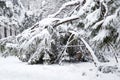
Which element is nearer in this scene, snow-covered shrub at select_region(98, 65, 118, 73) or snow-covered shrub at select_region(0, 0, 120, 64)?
snow-covered shrub at select_region(98, 65, 118, 73)

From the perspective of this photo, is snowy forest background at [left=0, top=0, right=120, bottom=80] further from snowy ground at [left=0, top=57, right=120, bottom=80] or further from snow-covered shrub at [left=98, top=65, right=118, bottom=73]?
snowy ground at [left=0, top=57, right=120, bottom=80]

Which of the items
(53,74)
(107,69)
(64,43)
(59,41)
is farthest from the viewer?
(64,43)

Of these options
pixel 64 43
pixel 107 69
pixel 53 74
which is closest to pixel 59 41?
pixel 64 43

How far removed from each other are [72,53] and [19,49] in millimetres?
2212

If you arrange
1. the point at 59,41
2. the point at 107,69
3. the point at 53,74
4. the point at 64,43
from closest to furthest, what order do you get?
the point at 107,69, the point at 53,74, the point at 59,41, the point at 64,43

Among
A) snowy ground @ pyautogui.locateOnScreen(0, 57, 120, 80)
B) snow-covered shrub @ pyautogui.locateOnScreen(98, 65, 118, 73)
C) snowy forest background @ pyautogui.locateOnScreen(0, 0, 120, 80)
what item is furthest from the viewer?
snowy forest background @ pyautogui.locateOnScreen(0, 0, 120, 80)

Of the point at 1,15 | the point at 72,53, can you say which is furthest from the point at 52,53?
the point at 1,15

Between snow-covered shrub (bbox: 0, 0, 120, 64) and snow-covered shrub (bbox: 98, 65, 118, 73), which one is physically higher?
snow-covered shrub (bbox: 0, 0, 120, 64)

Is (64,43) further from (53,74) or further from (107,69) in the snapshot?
(107,69)

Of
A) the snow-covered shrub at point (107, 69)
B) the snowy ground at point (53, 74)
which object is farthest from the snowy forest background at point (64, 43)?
the snowy ground at point (53, 74)

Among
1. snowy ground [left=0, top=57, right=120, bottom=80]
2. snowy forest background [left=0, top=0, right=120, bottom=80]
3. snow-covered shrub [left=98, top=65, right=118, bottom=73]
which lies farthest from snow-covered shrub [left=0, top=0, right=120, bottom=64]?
snowy ground [left=0, top=57, right=120, bottom=80]

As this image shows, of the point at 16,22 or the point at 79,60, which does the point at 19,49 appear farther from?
the point at 16,22

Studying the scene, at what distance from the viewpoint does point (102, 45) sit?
661cm

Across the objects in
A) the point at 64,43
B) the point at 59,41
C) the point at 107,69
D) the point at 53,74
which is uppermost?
the point at 59,41
